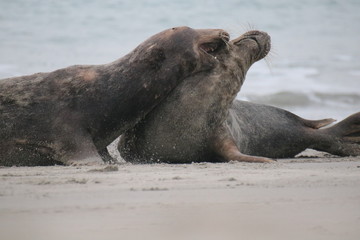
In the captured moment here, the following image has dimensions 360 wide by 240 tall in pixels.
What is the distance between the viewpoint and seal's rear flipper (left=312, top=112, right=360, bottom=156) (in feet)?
24.9

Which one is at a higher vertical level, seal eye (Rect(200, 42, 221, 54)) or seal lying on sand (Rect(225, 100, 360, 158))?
seal eye (Rect(200, 42, 221, 54))

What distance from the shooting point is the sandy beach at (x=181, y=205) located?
2.81m

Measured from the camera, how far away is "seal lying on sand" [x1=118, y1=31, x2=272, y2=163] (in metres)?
6.20

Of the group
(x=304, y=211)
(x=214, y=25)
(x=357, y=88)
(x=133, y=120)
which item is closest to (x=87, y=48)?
(x=214, y=25)

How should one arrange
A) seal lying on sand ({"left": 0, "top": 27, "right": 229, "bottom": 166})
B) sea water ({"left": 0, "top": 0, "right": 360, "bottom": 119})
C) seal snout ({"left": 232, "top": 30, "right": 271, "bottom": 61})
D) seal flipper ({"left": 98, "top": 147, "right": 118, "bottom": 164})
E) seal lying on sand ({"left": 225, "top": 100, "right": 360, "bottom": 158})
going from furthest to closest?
sea water ({"left": 0, "top": 0, "right": 360, "bottom": 119}), seal lying on sand ({"left": 225, "top": 100, "right": 360, "bottom": 158}), seal snout ({"left": 232, "top": 30, "right": 271, "bottom": 61}), seal flipper ({"left": 98, "top": 147, "right": 118, "bottom": 164}), seal lying on sand ({"left": 0, "top": 27, "right": 229, "bottom": 166})

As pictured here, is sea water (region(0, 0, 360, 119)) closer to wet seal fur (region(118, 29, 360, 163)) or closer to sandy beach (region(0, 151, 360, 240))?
wet seal fur (region(118, 29, 360, 163))

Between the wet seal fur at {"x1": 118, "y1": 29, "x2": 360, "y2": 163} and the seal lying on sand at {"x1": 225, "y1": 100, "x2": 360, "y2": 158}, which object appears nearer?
the wet seal fur at {"x1": 118, "y1": 29, "x2": 360, "y2": 163}

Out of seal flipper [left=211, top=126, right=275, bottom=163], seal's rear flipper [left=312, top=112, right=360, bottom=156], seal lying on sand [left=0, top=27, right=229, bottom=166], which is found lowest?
seal's rear flipper [left=312, top=112, right=360, bottom=156]

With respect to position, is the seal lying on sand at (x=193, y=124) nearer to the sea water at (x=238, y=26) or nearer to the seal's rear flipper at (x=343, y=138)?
the seal's rear flipper at (x=343, y=138)

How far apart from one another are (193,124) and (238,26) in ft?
33.1

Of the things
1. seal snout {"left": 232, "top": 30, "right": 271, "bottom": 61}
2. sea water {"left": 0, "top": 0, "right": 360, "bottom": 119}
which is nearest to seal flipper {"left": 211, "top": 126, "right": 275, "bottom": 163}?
seal snout {"left": 232, "top": 30, "right": 271, "bottom": 61}

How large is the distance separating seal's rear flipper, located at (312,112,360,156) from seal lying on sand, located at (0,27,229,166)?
7.08ft

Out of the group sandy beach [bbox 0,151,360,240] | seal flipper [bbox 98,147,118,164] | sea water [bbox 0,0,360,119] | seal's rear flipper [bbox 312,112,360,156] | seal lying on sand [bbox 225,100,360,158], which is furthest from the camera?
sea water [bbox 0,0,360,119]

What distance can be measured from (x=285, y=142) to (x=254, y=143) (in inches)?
18.3
